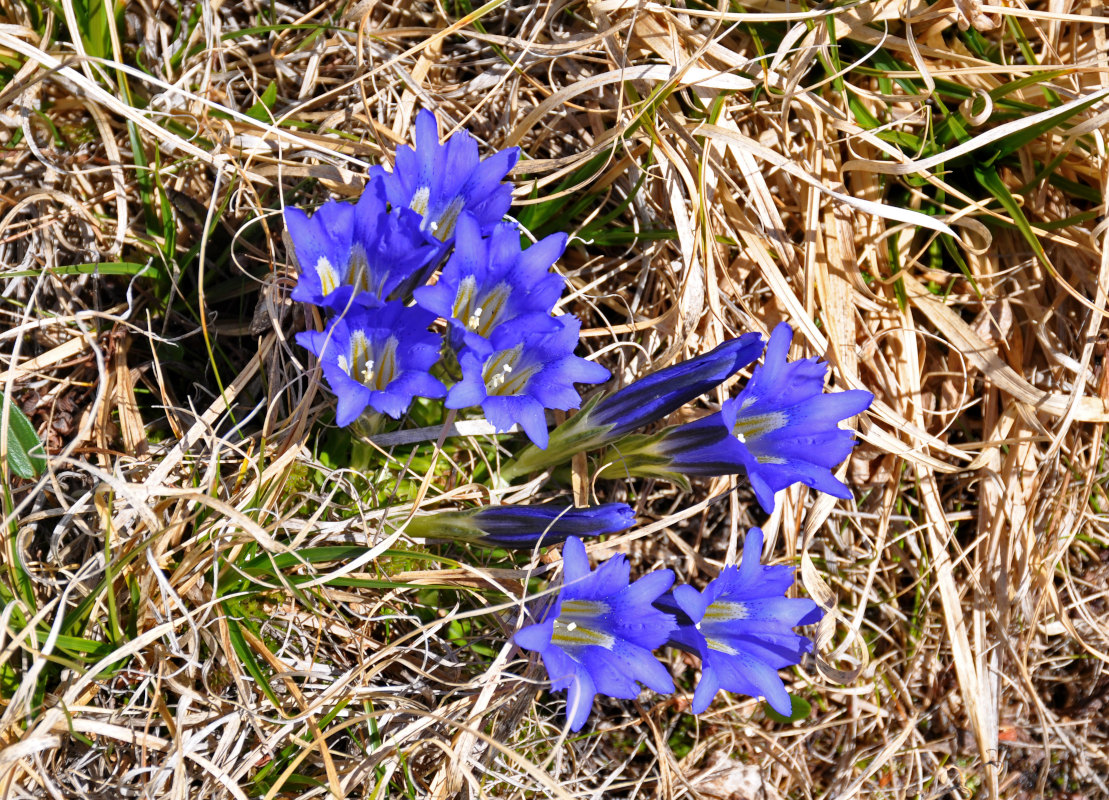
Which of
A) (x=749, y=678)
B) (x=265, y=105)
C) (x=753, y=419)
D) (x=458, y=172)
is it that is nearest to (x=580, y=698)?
(x=749, y=678)

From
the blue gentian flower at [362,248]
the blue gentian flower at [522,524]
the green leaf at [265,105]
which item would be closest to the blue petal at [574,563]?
the blue gentian flower at [522,524]

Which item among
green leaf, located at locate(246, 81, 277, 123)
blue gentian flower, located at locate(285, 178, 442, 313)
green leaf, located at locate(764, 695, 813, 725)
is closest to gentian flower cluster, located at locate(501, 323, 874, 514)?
blue gentian flower, located at locate(285, 178, 442, 313)

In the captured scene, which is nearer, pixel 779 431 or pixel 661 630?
pixel 661 630

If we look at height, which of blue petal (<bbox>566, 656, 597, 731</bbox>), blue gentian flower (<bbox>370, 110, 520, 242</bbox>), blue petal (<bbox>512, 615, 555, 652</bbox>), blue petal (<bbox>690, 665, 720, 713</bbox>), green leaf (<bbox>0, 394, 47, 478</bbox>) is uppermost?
blue gentian flower (<bbox>370, 110, 520, 242</bbox>)

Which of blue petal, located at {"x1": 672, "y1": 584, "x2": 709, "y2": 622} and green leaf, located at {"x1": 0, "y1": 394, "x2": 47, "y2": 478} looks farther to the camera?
green leaf, located at {"x1": 0, "y1": 394, "x2": 47, "y2": 478}

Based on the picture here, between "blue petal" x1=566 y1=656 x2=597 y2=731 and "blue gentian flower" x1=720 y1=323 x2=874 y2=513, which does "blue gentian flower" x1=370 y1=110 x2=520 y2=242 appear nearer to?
"blue gentian flower" x1=720 y1=323 x2=874 y2=513

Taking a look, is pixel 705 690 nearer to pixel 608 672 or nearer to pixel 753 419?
pixel 608 672

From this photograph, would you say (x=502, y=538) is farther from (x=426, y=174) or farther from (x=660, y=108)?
(x=660, y=108)

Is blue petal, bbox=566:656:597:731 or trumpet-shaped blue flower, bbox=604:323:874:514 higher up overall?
trumpet-shaped blue flower, bbox=604:323:874:514
